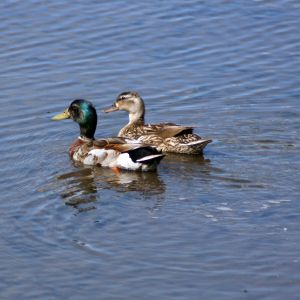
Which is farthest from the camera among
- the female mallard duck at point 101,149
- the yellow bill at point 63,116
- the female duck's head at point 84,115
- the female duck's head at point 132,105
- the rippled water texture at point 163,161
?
the female duck's head at point 132,105

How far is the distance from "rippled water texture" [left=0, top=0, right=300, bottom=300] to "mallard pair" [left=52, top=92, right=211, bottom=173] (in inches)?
7.9

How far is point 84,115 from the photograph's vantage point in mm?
14047

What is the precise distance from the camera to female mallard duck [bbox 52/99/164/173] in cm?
1317

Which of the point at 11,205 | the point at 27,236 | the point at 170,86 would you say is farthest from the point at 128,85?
the point at 27,236

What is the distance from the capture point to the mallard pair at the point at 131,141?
1327cm

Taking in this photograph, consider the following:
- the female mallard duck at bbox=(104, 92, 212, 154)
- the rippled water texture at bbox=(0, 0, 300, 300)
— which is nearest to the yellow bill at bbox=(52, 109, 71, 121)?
the rippled water texture at bbox=(0, 0, 300, 300)

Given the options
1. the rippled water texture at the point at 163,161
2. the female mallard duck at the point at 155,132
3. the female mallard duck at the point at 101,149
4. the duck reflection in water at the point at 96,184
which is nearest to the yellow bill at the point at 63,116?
the female mallard duck at the point at 101,149

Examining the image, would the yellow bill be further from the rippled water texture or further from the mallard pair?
the rippled water texture

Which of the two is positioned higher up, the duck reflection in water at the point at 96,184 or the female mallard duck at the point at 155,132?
the female mallard duck at the point at 155,132

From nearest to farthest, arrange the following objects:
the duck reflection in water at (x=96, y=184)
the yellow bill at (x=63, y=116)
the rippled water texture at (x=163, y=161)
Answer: the rippled water texture at (x=163, y=161)
the duck reflection in water at (x=96, y=184)
the yellow bill at (x=63, y=116)

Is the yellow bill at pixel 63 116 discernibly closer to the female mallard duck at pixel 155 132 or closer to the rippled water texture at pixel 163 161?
the rippled water texture at pixel 163 161

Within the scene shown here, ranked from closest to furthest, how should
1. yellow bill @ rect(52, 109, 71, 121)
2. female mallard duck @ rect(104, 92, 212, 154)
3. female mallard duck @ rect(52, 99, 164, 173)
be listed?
female mallard duck @ rect(52, 99, 164, 173) < female mallard duck @ rect(104, 92, 212, 154) < yellow bill @ rect(52, 109, 71, 121)

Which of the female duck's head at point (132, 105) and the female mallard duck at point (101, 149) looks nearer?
the female mallard duck at point (101, 149)

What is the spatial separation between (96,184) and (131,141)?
114cm
